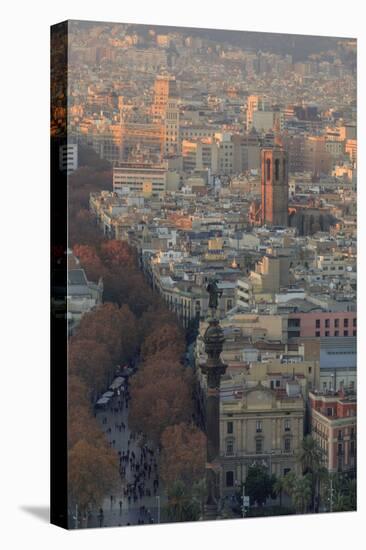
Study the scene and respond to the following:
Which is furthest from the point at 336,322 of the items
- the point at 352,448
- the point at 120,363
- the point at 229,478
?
the point at 120,363

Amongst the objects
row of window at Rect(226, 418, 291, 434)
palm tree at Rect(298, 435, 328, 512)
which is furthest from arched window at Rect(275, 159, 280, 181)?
palm tree at Rect(298, 435, 328, 512)

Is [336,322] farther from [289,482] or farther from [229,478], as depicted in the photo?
[229,478]

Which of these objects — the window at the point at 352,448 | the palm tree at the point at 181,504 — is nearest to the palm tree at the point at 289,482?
the window at the point at 352,448

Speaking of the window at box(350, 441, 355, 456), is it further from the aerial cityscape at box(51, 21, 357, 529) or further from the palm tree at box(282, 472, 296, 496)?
the palm tree at box(282, 472, 296, 496)

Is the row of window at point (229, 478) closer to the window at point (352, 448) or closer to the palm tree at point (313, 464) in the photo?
the palm tree at point (313, 464)

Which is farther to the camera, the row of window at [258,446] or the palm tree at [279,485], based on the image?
the palm tree at [279,485]
